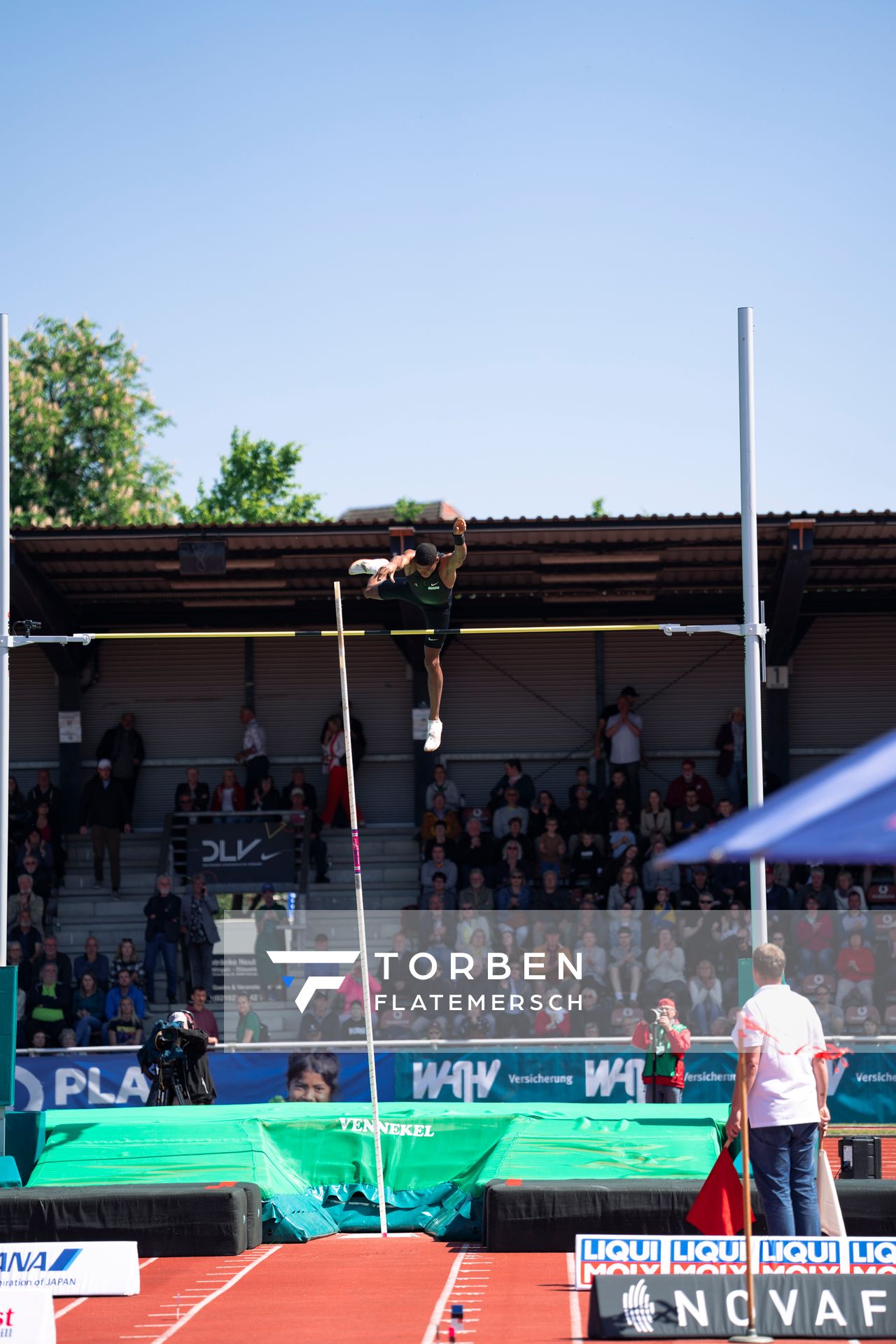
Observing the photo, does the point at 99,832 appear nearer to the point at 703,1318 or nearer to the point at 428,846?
the point at 428,846

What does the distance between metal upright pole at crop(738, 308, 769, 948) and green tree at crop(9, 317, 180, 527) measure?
28.2 m

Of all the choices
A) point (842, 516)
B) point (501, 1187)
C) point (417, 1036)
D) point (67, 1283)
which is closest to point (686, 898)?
point (417, 1036)

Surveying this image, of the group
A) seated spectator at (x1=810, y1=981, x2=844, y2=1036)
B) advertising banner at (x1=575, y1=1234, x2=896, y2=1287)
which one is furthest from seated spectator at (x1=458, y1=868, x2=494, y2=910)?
advertising banner at (x1=575, y1=1234, x2=896, y2=1287)

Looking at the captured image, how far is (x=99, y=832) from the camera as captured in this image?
69.7 ft

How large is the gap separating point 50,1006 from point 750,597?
28.7 ft

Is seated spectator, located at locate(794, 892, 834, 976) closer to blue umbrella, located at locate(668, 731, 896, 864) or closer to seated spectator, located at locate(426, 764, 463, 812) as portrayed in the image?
seated spectator, located at locate(426, 764, 463, 812)

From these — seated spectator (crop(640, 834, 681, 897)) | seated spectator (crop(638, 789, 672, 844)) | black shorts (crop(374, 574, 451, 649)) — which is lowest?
seated spectator (crop(640, 834, 681, 897))

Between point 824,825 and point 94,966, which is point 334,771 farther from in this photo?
point 824,825

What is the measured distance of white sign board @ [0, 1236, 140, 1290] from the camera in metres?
9.41

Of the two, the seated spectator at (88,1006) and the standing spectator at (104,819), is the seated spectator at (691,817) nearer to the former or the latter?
the seated spectator at (88,1006)

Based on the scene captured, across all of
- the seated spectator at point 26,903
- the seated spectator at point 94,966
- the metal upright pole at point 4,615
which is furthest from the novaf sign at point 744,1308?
the seated spectator at point 26,903

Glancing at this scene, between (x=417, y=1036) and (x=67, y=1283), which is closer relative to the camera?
(x=67, y=1283)

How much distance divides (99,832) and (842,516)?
34.0 ft

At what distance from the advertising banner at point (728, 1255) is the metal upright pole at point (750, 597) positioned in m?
5.59
